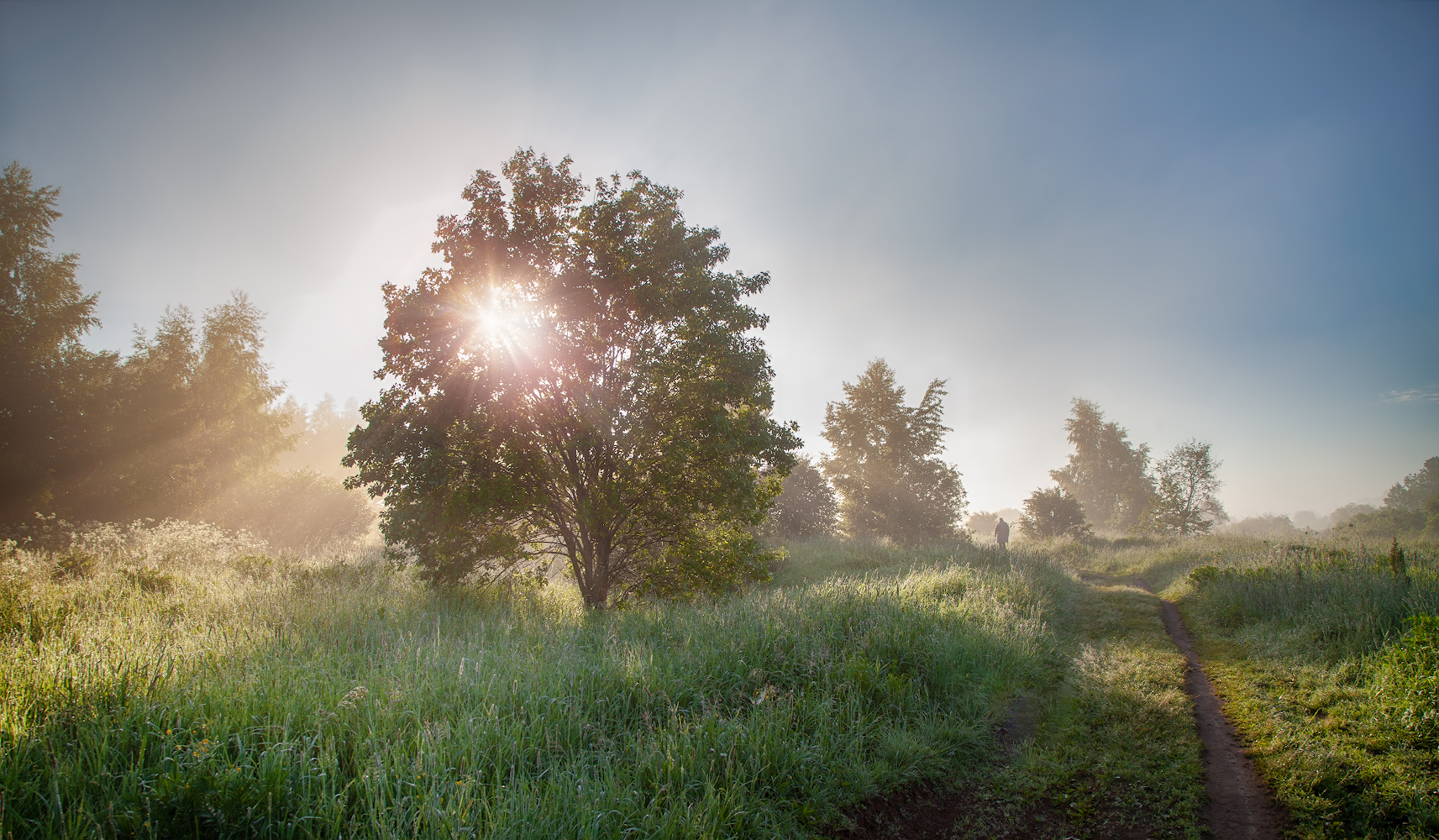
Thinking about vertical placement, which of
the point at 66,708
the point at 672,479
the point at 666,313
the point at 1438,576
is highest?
the point at 666,313

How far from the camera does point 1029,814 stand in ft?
13.7

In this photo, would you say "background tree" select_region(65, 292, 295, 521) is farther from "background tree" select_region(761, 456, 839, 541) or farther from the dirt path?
the dirt path

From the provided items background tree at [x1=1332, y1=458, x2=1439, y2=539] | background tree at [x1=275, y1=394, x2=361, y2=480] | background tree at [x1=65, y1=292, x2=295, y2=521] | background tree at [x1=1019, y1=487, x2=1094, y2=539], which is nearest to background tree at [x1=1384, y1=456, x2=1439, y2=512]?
background tree at [x1=1332, y1=458, x2=1439, y2=539]

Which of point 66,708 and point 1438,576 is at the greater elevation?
point 66,708

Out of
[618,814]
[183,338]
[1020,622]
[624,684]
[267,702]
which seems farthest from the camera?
[183,338]

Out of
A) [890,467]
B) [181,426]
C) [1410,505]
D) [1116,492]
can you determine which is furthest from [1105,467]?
[181,426]

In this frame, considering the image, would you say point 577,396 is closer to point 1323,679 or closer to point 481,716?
point 481,716

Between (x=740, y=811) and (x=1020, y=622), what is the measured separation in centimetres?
690

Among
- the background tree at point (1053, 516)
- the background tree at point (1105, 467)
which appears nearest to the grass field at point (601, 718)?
the background tree at point (1053, 516)

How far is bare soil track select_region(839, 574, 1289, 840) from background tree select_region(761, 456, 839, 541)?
23.2 metres

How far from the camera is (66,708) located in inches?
146

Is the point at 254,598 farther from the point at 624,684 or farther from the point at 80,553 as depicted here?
the point at 624,684

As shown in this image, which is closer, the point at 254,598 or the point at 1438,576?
the point at 1438,576

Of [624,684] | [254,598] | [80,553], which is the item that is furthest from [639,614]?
[80,553]
